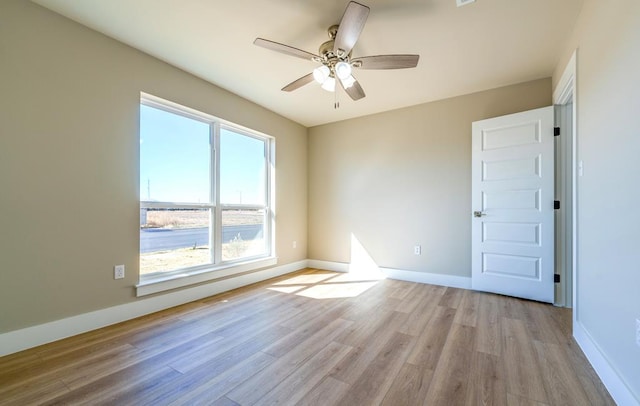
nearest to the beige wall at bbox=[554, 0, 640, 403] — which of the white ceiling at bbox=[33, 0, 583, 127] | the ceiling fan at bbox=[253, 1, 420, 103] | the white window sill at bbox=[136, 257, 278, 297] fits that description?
the white ceiling at bbox=[33, 0, 583, 127]

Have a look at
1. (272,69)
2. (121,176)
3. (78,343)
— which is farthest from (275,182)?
(78,343)

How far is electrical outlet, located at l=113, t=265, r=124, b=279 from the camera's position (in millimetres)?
2376

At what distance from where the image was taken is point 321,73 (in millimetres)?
2211

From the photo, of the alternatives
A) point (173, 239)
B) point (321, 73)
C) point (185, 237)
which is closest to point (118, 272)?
point (173, 239)

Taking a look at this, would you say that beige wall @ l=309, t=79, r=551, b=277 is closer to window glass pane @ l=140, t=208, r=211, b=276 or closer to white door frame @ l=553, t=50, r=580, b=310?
white door frame @ l=553, t=50, r=580, b=310

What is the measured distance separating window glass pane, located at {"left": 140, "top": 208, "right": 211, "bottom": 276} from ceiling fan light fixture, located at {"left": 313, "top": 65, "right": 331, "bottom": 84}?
6.63 feet

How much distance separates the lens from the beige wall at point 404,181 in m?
3.45

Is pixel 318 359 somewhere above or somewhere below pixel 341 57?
below

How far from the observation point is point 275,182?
163 inches

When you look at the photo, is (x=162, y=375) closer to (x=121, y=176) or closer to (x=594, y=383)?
(x=121, y=176)

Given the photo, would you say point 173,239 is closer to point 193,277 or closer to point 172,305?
point 193,277

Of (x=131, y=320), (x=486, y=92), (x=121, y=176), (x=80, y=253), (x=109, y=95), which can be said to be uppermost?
(x=486, y=92)

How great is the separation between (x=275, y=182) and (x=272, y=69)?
1.72 meters

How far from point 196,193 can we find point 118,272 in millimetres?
1086
